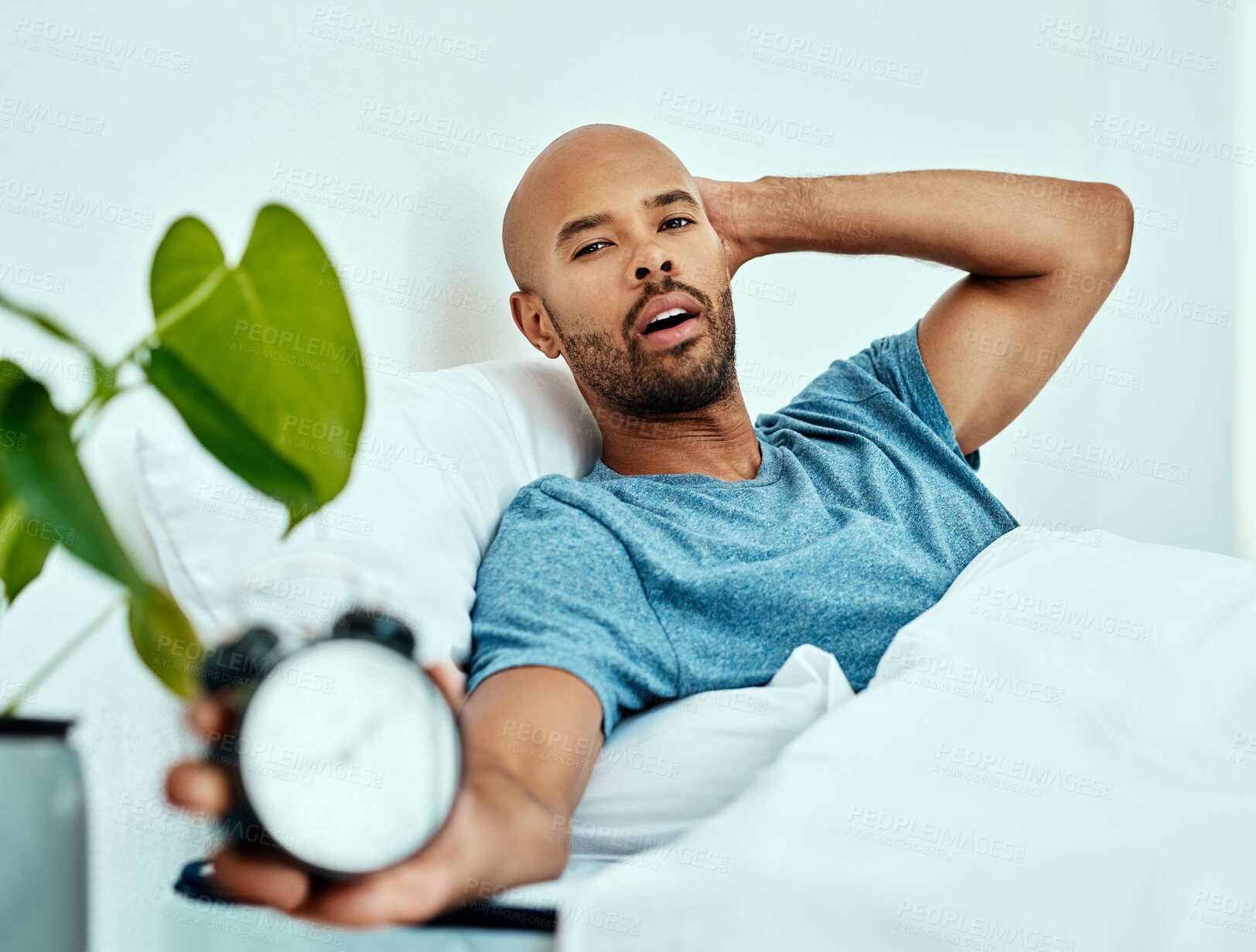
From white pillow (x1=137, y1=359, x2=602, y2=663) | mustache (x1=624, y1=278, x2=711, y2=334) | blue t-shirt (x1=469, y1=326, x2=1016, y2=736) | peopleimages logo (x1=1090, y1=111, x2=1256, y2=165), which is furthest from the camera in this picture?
peopleimages logo (x1=1090, y1=111, x2=1256, y2=165)

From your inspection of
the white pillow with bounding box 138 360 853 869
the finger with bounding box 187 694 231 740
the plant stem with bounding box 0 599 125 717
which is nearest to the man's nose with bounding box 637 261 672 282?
the white pillow with bounding box 138 360 853 869

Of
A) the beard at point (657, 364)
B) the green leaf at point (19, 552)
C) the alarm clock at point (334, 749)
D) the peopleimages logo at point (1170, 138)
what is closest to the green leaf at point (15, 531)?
the green leaf at point (19, 552)

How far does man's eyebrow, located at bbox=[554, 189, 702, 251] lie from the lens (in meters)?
1.35

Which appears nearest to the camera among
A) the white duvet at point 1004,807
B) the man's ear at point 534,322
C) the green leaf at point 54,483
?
the green leaf at point 54,483

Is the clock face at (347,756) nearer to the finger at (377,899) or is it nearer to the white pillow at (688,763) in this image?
the finger at (377,899)

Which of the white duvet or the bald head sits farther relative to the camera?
the bald head

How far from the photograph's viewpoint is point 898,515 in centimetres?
130

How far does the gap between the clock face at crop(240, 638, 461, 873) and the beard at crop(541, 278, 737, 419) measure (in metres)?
0.88

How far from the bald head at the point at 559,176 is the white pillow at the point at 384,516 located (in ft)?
0.58

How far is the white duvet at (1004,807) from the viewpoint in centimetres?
62

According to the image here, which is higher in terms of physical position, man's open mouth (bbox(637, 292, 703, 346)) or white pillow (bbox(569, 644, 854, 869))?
man's open mouth (bbox(637, 292, 703, 346))

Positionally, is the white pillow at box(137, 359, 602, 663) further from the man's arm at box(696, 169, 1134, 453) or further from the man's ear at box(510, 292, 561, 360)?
the man's arm at box(696, 169, 1134, 453)

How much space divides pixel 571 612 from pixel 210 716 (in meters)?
0.57

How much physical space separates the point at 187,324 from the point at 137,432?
1.30 feet
